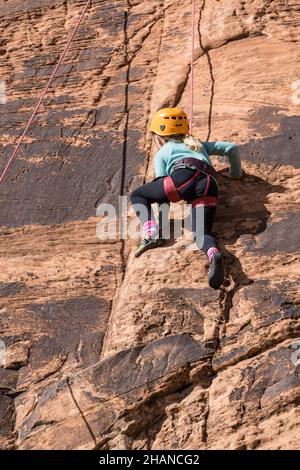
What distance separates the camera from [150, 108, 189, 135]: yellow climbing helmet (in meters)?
7.90

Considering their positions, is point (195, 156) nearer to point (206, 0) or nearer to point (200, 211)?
point (200, 211)

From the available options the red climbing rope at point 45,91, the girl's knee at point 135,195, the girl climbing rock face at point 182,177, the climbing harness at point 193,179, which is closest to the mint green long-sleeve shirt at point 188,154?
the girl climbing rock face at point 182,177

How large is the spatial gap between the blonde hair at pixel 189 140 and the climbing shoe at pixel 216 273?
49.1 inches

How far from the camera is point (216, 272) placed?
22.6 feet

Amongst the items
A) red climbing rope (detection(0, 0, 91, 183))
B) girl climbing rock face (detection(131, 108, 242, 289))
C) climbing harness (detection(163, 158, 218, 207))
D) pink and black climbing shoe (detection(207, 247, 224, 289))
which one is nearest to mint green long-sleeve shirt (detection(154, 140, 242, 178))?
girl climbing rock face (detection(131, 108, 242, 289))

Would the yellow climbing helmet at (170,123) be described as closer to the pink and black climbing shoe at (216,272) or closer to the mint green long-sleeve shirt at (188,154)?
the mint green long-sleeve shirt at (188,154)

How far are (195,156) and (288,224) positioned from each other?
1.05m

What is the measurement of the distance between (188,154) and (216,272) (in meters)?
1.33

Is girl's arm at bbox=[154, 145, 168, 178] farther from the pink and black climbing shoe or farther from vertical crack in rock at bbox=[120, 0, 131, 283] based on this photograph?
the pink and black climbing shoe

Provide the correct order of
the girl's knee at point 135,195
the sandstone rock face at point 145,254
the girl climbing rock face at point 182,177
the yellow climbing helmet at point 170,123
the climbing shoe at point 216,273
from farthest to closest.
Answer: the yellow climbing helmet at point 170,123, the girl's knee at point 135,195, the girl climbing rock face at point 182,177, the climbing shoe at point 216,273, the sandstone rock face at point 145,254

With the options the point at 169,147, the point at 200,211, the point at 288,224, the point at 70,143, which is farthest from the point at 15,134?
the point at 288,224

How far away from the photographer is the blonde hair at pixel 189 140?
7.73 meters

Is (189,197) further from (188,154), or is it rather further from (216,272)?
(216,272)

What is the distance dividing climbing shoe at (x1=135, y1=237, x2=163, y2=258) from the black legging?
214 millimetres
